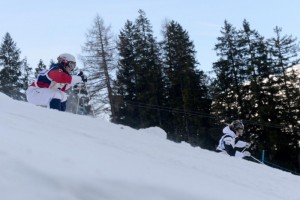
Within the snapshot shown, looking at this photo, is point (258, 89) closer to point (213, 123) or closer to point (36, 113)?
point (213, 123)

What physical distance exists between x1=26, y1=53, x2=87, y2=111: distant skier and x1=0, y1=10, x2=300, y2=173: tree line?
22778 millimetres

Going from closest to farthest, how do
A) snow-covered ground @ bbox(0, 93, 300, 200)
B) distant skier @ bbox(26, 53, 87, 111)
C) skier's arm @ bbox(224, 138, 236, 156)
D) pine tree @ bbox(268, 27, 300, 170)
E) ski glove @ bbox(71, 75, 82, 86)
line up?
snow-covered ground @ bbox(0, 93, 300, 200), distant skier @ bbox(26, 53, 87, 111), ski glove @ bbox(71, 75, 82, 86), skier's arm @ bbox(224, 138, 236, 156), pine tree @ bbox(268, 27, 300, 170)

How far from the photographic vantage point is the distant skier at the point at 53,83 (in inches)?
340

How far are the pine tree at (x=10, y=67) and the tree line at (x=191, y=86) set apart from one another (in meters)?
0.09

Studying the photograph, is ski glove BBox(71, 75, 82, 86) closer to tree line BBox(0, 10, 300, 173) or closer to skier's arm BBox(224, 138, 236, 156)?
skier's arm BBox(224, 138, 236, 156)

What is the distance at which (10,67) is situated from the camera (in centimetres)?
4462

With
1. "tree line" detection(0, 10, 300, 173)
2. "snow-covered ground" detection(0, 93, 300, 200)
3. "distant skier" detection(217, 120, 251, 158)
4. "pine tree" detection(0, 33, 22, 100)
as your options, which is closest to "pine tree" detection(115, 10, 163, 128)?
"tree line" detection(0, 10, 300, 173)

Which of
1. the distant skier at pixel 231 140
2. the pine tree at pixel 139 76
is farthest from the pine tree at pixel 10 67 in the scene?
the distant skier at pixel 231 140

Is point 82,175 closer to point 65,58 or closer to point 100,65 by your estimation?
point 65,58

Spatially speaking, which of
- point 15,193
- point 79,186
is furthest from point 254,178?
point 15,193

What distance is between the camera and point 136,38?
145ft

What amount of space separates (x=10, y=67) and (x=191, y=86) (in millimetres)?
17531

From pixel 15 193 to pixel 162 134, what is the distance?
6.38 meters

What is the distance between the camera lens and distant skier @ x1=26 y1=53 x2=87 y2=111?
8.63 meters
